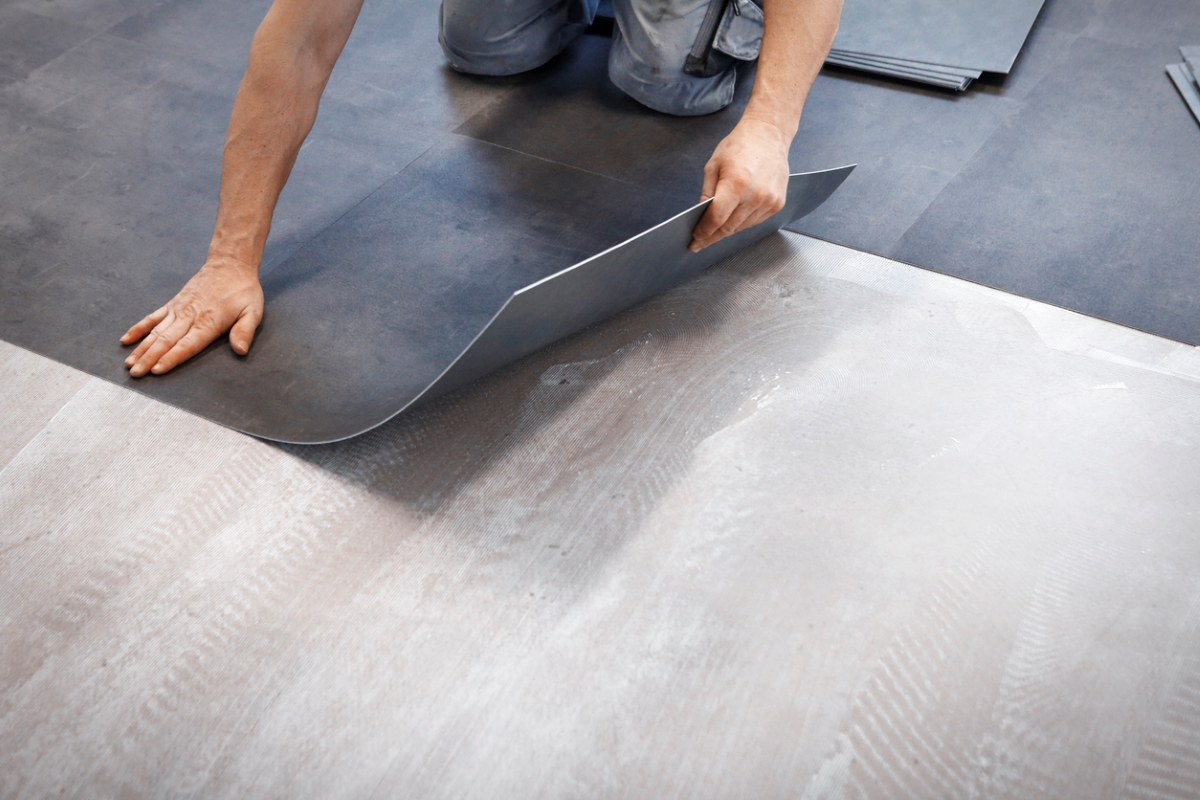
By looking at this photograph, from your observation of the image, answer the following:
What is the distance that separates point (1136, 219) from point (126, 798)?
7.39 ft

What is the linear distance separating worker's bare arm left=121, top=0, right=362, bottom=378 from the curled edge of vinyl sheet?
30 cm

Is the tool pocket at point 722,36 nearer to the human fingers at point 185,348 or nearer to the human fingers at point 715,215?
the human fingers at point 715,215

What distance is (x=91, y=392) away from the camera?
1639 millimetres

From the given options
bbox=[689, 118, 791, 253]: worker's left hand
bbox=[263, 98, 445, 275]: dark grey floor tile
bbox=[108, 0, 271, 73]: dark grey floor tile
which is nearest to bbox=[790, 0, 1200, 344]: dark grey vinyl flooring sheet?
bbox=[689, 118, 791, 253]: worker's left hand

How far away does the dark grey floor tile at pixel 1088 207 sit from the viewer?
1.82 metres

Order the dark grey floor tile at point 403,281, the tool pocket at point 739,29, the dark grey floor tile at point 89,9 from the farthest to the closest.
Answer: the dark grey floor tile at point 89,9
the tool pocket at point 739,29
the dark grey floor tile at point 403,281

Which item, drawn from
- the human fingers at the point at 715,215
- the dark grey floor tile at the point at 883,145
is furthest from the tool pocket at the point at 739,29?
the human fingers at the point at 715,215

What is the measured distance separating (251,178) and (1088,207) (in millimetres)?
1884

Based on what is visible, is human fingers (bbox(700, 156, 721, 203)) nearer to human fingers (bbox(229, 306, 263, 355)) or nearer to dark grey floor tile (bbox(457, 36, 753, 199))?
dark grey floor tile (bbox(457, 36, 753, 199))

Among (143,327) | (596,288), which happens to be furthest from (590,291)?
(143,327)

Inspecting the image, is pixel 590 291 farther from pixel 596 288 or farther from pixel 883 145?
pixel 883 145

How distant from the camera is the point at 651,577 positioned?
1350 millimetres

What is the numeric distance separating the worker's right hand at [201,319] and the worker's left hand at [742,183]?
90cm

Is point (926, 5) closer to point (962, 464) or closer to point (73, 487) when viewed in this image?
point (962, 464)
